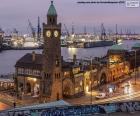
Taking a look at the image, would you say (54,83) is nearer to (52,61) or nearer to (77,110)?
(52,61)

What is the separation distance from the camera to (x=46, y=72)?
54188 mm

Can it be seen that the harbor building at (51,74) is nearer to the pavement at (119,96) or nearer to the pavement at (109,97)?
the pavement at (109,97)

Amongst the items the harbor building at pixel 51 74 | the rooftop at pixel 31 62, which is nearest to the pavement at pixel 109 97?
the harbor building at pixel 51 74

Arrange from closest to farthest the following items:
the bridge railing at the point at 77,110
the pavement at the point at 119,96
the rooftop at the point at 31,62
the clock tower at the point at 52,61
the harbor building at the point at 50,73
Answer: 1. the bridge railing at the point at 77,110
2. the pavement at the point at 119,96
3. the clock tower at the point at 52,61
4. the harbor building at the point at 50,73
5. the rooftop at the point at 31,62

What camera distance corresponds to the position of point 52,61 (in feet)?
178

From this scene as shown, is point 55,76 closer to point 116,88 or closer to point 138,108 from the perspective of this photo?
point 116,88

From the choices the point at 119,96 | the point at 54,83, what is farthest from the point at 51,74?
the point at 119,96

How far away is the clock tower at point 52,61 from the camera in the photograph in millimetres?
53750

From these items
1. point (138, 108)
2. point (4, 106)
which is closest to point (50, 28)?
point (4, 106)

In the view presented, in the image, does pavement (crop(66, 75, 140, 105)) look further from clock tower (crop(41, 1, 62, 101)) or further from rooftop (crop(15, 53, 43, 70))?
rooftop (crop(15, 53, 43, 70))

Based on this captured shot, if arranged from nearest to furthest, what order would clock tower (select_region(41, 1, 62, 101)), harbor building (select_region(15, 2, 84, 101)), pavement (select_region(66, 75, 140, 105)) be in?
pavement (select_region(66, 75, 140, 105)), clock tower (select_region(41, 1, 62, 101)), harbor building (select_region(15, 2, 84, 101))

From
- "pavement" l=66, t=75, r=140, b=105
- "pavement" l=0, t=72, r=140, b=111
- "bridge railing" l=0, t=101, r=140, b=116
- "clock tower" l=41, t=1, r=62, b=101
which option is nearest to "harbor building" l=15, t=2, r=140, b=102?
"clock tower" l=41, t=1, r=62, b=101

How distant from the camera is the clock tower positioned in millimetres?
53750

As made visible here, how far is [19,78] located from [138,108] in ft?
115
